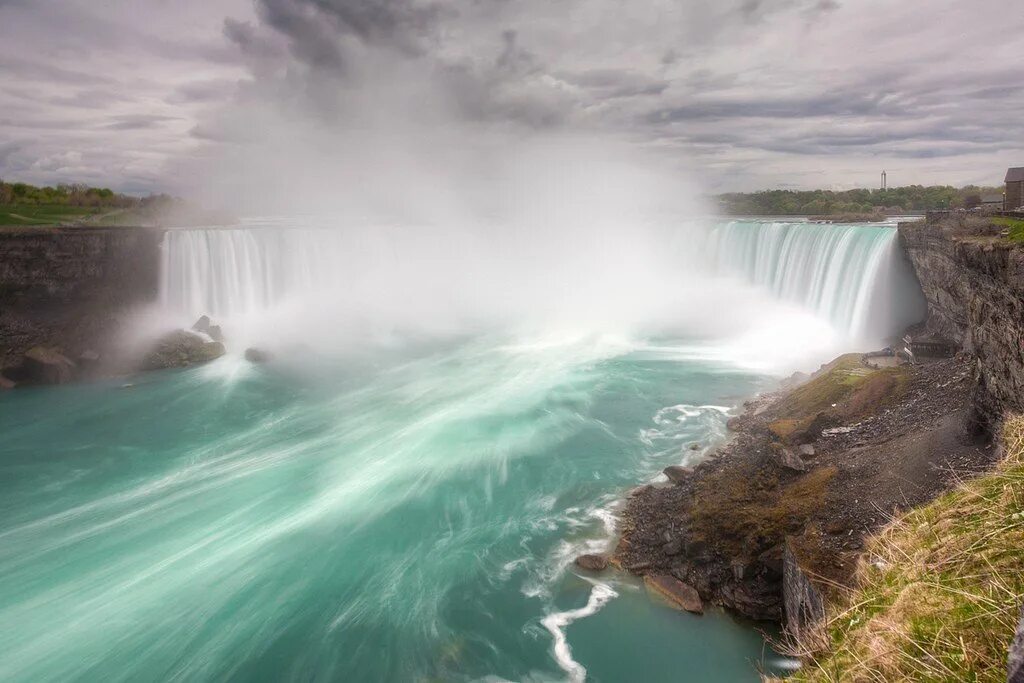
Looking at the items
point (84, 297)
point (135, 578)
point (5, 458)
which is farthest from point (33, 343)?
point (135, 578)

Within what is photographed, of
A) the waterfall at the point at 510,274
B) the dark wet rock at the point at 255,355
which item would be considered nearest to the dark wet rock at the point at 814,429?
the waterfall at the point at 510,274

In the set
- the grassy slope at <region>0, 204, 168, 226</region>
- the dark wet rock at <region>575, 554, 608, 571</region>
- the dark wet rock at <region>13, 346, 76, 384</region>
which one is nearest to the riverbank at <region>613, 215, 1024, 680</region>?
the dark wet rock at <region>575, 554, 608, 571</region>

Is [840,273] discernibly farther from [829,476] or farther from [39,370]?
[39,370]

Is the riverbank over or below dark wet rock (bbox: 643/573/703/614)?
over

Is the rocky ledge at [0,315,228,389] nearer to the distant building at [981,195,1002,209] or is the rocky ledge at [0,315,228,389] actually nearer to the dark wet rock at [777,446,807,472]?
the dark wet rock at [777,446,807,472]

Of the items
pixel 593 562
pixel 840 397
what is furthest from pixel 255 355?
pixel 840 397
